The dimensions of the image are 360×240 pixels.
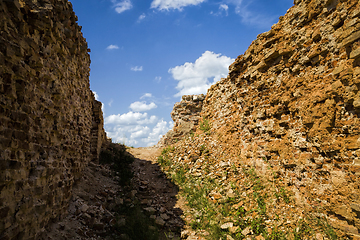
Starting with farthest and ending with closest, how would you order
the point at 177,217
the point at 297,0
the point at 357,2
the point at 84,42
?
1. the point at 84,42
2. the point at 177,217
3. the point at 297,0
4. the point at 357,2

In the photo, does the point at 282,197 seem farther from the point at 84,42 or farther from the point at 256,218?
the point at 84,42

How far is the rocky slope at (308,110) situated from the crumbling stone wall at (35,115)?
5.59m

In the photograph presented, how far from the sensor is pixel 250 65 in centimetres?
815

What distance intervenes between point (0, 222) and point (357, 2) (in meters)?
7.37

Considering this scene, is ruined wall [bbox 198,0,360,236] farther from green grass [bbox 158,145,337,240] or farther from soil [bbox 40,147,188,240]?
soil [bbox 40,147,188,240]

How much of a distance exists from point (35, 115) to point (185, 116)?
10.4 metres

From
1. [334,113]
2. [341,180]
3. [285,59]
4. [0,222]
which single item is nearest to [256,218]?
[341,180]

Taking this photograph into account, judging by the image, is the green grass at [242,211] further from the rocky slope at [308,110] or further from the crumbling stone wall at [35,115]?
the crumbling stone wall at [35,115]

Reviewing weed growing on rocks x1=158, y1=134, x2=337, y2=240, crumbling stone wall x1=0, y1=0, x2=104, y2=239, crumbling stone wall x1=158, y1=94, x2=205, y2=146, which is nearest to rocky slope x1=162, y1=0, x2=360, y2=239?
weed growing on rocks x1=158, y1=134, x2=337, y2=240

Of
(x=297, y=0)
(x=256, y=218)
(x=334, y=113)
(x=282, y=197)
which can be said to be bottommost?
(x=256, y=218)

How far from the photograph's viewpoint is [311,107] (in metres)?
5.12

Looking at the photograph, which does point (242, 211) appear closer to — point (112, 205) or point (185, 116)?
point (112, 205)

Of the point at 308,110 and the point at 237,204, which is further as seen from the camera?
the point at 237,204

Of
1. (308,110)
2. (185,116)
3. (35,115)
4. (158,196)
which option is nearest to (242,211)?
(308,110)
